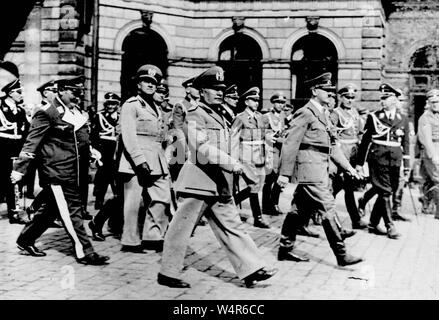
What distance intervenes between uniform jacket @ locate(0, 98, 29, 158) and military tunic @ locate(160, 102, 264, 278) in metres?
5.33

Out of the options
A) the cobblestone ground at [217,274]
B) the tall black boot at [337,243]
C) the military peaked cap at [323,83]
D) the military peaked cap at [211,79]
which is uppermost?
the military peaked cap at [323,83]

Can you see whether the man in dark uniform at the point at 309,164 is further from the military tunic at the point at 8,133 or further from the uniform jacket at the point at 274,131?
the military tunic at the point at 8,133

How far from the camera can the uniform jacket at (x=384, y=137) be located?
9.72 metres

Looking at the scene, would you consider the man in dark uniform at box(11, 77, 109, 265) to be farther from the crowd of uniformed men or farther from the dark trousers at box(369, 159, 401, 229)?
the dark trousers at box(369, 159, 401, 229)

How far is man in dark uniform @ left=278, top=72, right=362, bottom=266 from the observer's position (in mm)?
7148

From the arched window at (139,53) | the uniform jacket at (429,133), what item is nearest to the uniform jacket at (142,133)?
the uniform jacket at (429,133)

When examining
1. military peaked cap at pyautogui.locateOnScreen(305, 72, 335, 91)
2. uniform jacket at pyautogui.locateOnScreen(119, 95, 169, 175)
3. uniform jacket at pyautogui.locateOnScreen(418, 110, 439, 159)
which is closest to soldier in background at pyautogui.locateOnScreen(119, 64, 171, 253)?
uniform jacket at pyautogui.locateOnScreen(119, 95, 169, 175)

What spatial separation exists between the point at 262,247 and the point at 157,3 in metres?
13.1

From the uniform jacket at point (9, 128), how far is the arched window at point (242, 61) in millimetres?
10351

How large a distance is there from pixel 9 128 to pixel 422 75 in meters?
15.7

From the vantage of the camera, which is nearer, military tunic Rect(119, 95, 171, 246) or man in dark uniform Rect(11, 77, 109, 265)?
man in dark uniform Rect(11, 77, 109, 265)

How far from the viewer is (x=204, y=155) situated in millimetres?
6008
